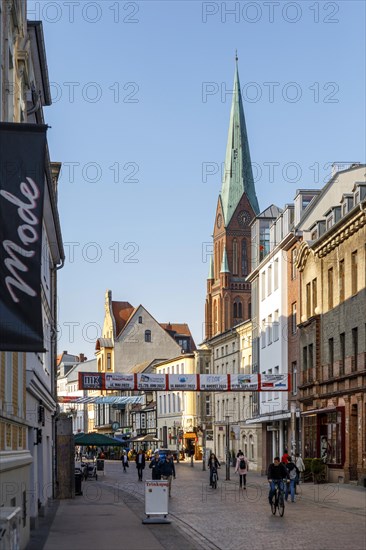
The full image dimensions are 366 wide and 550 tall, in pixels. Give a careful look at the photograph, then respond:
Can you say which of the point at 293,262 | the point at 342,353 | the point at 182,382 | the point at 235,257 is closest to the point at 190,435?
the point at 293,262

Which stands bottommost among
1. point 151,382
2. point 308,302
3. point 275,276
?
point 151,382

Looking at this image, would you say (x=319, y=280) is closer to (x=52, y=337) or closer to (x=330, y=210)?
(x=330, y=210)

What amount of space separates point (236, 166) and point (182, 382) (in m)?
89.8

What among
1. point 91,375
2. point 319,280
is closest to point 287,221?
point 319,280

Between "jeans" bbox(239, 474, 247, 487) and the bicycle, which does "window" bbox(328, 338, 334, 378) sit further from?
the bicycle

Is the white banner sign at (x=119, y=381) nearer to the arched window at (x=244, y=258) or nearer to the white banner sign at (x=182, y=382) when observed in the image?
the white banner sign at (x=182, y=382)

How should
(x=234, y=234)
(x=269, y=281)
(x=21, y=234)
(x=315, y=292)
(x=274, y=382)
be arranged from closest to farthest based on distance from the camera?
(x=21, y=234) < (x=315, y=292) < (x=274, y=382) < (x=269, y=281) < (x=234, y=234)

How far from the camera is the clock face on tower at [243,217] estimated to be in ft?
468

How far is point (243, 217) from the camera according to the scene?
14275 cm

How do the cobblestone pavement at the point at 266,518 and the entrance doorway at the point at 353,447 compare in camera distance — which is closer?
the cobblestone pavement at the point at 266,518

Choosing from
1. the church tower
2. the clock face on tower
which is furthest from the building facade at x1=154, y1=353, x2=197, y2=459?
the clock face on tower

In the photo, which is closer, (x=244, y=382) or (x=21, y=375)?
(x=21, y=375)

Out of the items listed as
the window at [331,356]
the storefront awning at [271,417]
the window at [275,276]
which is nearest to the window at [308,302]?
the window at [331,356]

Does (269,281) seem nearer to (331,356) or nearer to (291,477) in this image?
(331,356)
